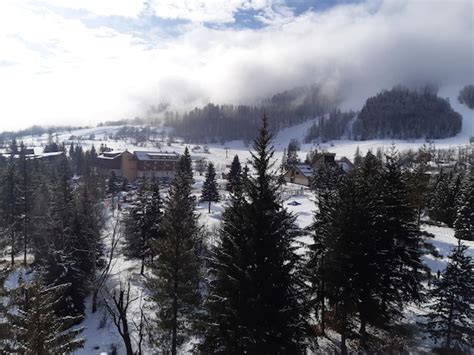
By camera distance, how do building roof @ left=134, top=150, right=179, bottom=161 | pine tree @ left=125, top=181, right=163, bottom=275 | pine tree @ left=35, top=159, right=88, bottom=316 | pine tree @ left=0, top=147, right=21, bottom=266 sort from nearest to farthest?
pine tree @ left=35, top=159, right=88, bottom=316, pine tree @ left=125, top=181, right=163, bottom=275, pine tree @ left=0, top=147, right=21, bottom=266, building roof @ left=134, top=150, right=179, bottom=161

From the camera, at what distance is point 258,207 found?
12.9 meters

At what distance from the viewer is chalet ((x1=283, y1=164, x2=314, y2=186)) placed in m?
93.6

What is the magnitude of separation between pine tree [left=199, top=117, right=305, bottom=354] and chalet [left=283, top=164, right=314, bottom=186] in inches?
3165

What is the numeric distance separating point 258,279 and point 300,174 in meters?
85.7

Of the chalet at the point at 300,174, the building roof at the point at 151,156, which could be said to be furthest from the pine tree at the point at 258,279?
the building roof at the point at 151,156

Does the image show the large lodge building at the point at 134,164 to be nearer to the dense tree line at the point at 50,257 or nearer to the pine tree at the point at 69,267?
the dense tree line at the point at 50,257

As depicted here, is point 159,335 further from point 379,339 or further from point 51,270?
point 379,339

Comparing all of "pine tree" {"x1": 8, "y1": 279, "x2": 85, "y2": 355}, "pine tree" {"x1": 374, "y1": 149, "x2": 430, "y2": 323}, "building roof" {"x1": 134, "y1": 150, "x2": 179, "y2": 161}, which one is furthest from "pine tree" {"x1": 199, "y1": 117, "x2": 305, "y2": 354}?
"building roof" {"x1": 134, "y1": 150, "x2": 179, "y2": 161}

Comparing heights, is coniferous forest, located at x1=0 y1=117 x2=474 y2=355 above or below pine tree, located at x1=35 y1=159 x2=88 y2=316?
above

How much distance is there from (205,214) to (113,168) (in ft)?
258

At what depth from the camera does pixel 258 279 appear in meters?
12.5

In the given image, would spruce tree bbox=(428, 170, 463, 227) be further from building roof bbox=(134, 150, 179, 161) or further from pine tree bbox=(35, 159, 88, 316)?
building roof bbox=(134, 150, 179, 161)

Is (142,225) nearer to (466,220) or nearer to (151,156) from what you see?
(466,220)

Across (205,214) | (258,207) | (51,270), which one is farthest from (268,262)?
(205,214)
